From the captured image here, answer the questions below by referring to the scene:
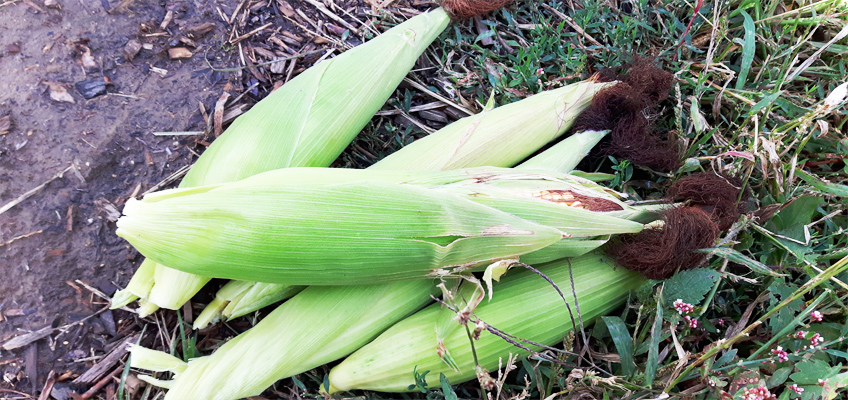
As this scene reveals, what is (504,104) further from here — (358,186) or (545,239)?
(358,186)

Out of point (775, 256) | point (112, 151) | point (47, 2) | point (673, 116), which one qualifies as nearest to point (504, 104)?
point (673, 116)

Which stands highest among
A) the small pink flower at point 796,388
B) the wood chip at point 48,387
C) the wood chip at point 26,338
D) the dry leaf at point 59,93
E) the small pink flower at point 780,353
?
the dry leaf at point 59,93

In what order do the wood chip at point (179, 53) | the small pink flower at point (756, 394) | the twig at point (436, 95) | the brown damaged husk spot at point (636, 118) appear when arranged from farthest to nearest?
1. the twig at point (436, 95)
2. the wood chip at point (179, 53)
3. the brown damaged husk spot at point (636, 118)
4. the small pink flower at point (756, 394)

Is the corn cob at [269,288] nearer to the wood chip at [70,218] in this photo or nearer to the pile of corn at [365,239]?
the pile of corn at [365,239]

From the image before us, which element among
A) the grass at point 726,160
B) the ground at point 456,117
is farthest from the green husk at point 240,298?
the grass at point 726,160

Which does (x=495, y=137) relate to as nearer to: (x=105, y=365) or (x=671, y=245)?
(x=671, y=245)

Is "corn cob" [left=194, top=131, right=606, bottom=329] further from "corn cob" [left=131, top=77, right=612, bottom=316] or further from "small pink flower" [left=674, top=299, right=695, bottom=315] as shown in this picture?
"small pink flower" [left=674, top=299, right=695, bottom=315]
